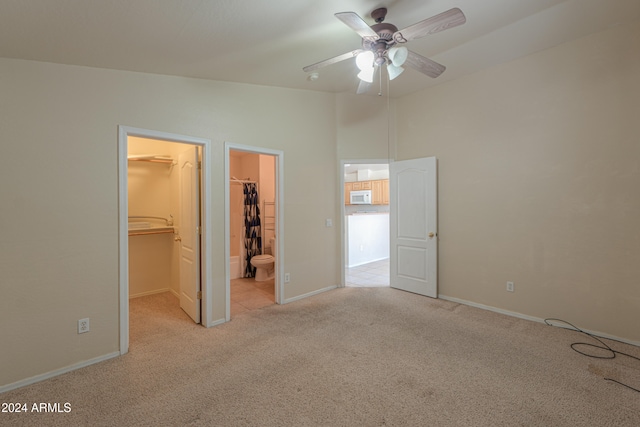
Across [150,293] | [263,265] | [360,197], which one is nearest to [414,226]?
[263,265]

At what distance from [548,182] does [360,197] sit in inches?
236

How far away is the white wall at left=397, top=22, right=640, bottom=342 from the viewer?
108 inches

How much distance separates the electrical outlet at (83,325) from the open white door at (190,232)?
988 millimetres

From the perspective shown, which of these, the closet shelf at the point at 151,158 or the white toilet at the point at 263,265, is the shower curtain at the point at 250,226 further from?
the closet shelf at the point at 151,158

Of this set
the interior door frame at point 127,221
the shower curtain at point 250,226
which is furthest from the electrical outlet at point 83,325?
the shower curtain at point 250,226

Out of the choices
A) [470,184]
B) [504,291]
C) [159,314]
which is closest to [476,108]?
[470,184]

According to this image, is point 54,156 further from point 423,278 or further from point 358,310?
point 423,278

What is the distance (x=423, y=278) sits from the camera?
419 cm

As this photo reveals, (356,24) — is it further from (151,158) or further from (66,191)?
(151,158)

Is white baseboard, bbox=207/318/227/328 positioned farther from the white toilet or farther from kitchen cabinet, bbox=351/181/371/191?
kitchen cabinet, bbox=351/181/371/191

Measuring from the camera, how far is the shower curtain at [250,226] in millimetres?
5324

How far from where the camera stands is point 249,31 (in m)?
2.27

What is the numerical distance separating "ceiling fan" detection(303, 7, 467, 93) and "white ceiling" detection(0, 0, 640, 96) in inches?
9.1

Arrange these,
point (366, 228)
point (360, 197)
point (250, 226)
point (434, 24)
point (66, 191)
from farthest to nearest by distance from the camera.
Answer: point (360, 197)
point (366, 228)
point (250, 226)
point (66, 191)
point (434, 24)
